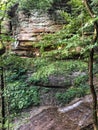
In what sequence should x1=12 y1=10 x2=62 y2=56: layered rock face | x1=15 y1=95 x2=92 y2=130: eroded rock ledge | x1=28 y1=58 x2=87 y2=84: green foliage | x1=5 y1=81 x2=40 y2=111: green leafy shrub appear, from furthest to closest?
x1=12 y1=10 x2=62 y2=56: layered rock face, x1=5 y1=81 x2=40 y2=111: green leafy shrub, x1=15 y1=95 x2=92 y2=130: eroded rock ledge, x1=28 y1=58 x2=87 y2=84: green foliage

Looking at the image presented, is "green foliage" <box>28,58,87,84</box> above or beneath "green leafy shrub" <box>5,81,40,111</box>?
above

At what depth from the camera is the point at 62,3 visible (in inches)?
405

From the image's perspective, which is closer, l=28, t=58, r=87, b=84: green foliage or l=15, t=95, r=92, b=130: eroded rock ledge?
l=28, t=58, r=87, b=84: green foliage

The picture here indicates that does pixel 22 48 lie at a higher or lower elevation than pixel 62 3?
lower

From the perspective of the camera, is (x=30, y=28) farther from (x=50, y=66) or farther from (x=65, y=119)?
(x=50, y=66)

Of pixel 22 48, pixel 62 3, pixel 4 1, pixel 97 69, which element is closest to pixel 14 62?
pixel 4 1

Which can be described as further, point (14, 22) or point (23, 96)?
point (14, 22)

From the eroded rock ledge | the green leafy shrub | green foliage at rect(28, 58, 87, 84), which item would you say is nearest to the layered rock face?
the green leafy shrub

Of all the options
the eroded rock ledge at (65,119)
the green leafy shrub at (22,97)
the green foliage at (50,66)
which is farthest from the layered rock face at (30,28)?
the green foliage at (50,66)

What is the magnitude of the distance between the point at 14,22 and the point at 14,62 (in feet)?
18.8

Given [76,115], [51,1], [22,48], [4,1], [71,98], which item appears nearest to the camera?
[4,1]

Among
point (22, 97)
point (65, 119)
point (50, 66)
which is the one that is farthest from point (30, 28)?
point (50, 66)

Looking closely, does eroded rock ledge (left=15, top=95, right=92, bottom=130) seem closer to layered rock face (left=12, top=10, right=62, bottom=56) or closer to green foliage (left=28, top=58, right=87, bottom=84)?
green foliage (left=28, top=58, right=87, bottom=84)

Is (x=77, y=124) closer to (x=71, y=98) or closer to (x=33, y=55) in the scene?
(x=71, y=98)
